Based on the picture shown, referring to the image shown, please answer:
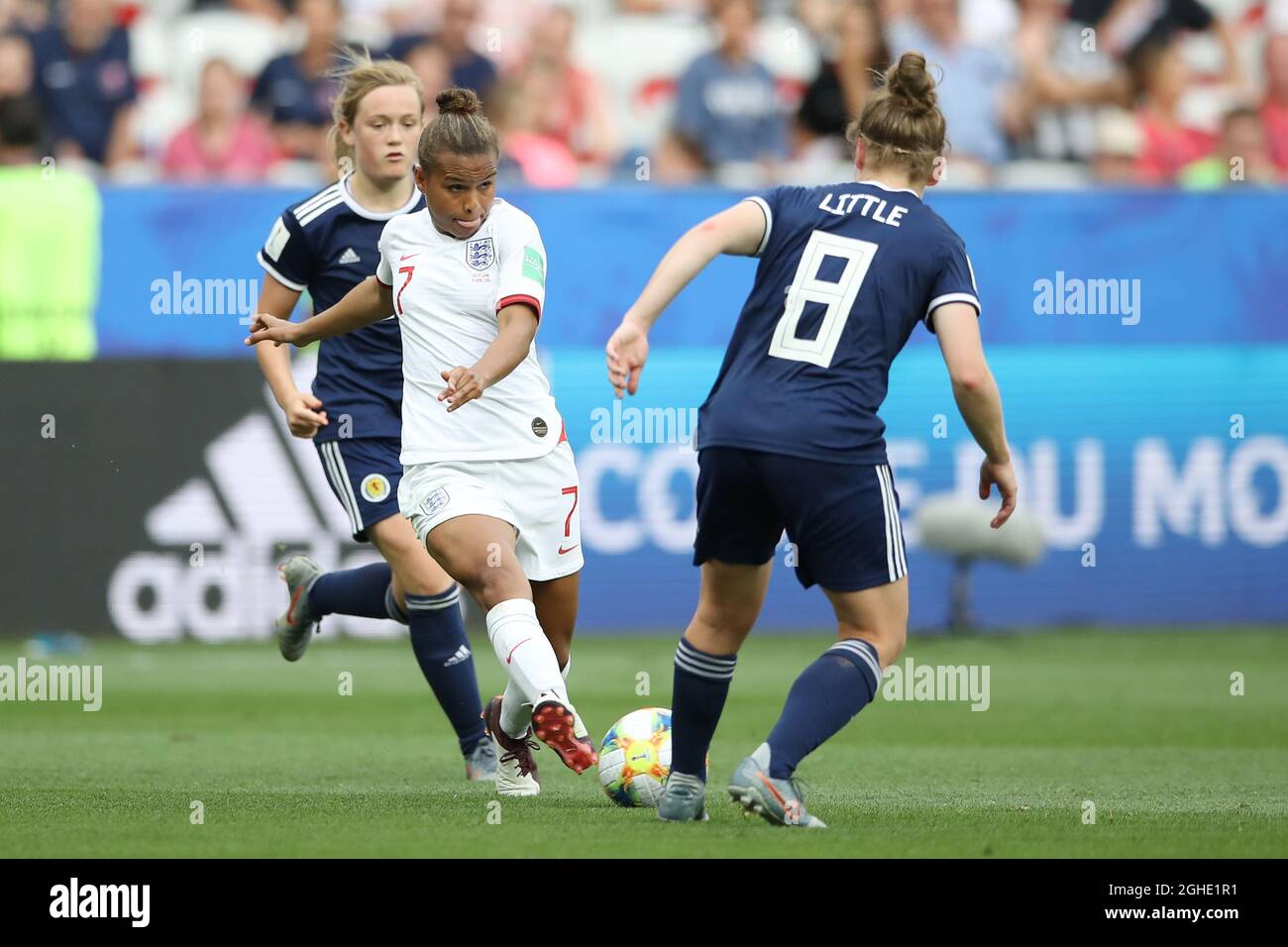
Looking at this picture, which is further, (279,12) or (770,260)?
(279,12)

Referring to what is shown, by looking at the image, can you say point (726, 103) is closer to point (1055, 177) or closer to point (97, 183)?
point (1055, 177)

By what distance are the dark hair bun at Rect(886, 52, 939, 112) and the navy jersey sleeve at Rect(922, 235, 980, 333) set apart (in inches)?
15.3

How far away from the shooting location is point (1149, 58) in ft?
51.6

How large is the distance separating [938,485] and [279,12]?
253 inches

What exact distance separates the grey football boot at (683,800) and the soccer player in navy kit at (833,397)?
16.0 inches

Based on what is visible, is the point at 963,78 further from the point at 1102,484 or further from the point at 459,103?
the point at 459,103

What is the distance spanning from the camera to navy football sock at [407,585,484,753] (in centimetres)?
711

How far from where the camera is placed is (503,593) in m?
5.97

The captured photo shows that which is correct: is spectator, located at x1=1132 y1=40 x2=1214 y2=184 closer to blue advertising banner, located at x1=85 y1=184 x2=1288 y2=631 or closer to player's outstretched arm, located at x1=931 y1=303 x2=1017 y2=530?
blue advertising banner, located at x1=85 y1=184 x2=1288 y2=631

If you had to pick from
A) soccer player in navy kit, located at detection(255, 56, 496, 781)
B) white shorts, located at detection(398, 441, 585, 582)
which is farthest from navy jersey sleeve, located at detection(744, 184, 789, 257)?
soccer player in navy kit, located at detection(255, 56, 496, 781)

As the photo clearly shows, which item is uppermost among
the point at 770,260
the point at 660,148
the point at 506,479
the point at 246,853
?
the point at 660,148

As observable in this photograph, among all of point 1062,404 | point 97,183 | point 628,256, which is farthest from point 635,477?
point 97,183

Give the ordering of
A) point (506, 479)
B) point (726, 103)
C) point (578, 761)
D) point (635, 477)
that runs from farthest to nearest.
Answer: point (726, 103)
point (635, 477)
point (506, 479)
point (578, 761)

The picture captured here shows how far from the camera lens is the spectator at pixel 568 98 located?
563 inches
